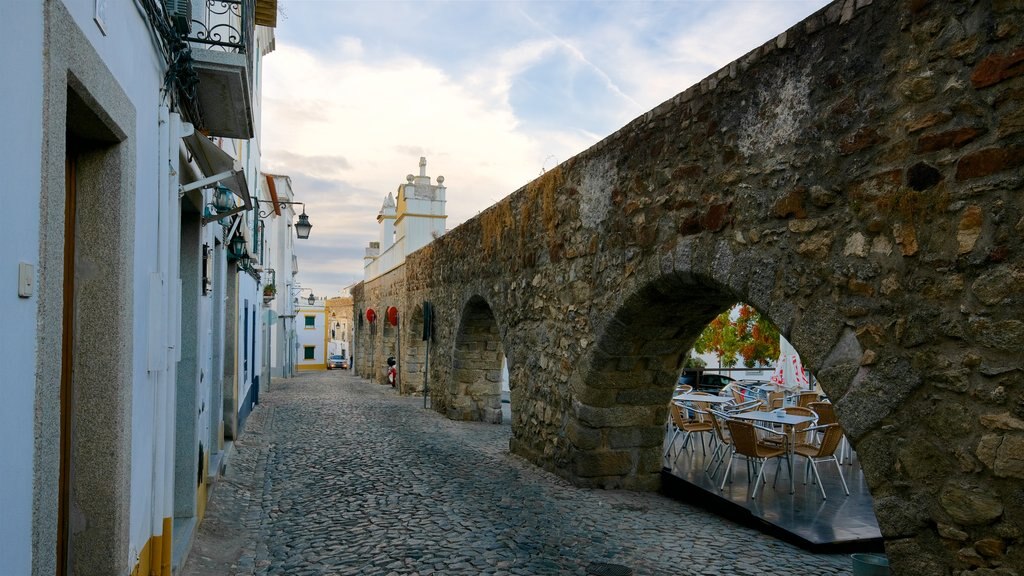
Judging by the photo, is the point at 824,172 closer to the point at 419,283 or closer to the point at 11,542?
the point at 11,542

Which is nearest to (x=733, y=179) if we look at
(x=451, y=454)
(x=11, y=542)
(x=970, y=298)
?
(x=970, y=298)

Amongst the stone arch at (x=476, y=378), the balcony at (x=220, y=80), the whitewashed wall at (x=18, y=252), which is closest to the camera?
the whitewashed wall at (x=18, y=252)

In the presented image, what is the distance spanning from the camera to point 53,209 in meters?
1.80

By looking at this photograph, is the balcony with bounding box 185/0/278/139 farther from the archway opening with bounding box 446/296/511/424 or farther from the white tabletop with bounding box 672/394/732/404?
the archway opening with bounding box 446/296/511/424

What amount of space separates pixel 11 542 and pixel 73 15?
4.53 ft

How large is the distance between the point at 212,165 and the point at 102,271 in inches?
78.8

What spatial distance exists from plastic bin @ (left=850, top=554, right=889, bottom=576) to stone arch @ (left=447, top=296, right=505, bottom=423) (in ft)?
24.3

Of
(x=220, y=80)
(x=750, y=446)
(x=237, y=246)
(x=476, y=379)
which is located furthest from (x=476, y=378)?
(x=220, y=80)

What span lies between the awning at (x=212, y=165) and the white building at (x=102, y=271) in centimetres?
2

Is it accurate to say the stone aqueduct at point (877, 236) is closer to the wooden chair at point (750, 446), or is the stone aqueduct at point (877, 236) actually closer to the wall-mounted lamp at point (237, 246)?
the wooden chair at point (750, 446)

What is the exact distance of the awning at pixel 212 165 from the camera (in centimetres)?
372

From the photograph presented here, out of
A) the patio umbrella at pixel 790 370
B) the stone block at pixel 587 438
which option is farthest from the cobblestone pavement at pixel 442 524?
the patio umbrella at pixel 790 370

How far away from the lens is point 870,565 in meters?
3.54

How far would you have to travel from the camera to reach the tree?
560 inches
